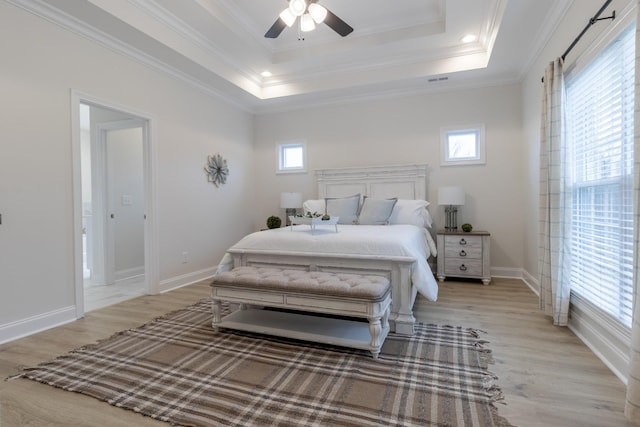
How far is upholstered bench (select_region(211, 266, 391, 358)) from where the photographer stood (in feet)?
7.30

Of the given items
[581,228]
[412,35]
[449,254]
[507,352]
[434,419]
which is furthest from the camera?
[449,254]

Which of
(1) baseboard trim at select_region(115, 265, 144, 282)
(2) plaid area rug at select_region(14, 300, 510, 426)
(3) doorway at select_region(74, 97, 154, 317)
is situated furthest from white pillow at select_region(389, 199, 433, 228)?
(1) baseboard trim at select_region(115, 265, 144, 282)

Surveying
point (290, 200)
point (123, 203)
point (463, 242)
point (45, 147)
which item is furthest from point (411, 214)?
point (123, 203)

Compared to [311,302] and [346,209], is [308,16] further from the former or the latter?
[311,302]

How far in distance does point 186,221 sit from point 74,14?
248cm

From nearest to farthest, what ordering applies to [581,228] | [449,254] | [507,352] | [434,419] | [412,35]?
[434,419]
[507,352]
[581,228]
[412,35]
[449,254]

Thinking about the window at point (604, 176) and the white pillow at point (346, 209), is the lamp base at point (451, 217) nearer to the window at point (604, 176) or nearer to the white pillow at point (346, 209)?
the white pillow at point (346, 209)

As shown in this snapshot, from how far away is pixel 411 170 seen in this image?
4.96 meters

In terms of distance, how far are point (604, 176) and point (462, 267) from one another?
231cm

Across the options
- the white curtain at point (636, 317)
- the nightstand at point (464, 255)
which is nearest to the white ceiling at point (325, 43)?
the white curtain at point (636, 317)

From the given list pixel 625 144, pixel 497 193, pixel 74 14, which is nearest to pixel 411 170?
pixel 497 193

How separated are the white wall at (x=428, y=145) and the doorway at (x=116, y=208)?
2.02 metres

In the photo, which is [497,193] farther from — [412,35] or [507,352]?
[507,352]

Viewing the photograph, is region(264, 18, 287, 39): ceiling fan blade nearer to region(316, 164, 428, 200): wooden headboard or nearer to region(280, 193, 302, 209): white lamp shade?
region(316, 164, 428, 200): wooden headboard
